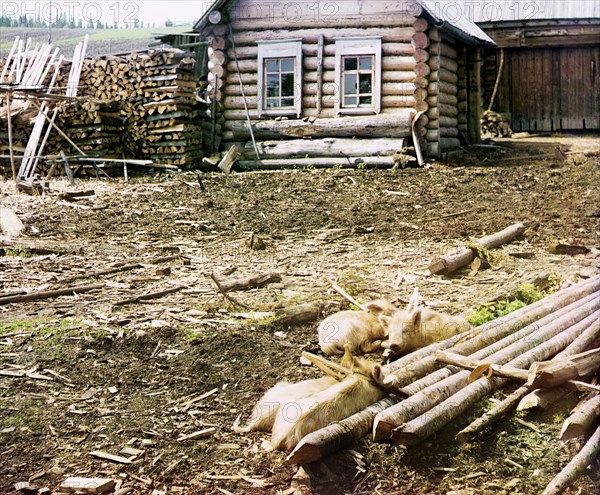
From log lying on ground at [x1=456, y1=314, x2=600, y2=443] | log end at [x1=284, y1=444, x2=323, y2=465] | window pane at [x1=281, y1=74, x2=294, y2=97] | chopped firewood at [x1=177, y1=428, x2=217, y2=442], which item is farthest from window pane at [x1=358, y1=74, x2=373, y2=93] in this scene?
log end at [x1=284, y1=444, x2=323, y2=465]

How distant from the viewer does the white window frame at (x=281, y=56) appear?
15.3 meters

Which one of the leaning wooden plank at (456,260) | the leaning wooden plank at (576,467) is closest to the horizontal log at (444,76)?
the leaning wooden plank at (456,260)

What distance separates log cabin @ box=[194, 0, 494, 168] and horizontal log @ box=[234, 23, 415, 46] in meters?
0.02

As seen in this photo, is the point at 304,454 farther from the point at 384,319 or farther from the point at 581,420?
the point at 384,319

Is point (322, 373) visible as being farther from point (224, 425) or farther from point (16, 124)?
point (16, 124)

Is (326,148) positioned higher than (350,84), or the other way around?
(350,84)

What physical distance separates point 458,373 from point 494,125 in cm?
1779

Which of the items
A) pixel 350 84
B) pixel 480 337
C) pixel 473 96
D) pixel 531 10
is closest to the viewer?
pixel 480 337

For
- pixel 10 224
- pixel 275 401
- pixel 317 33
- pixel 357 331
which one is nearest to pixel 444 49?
pixel 317 33

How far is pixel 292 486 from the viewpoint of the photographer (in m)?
3.27

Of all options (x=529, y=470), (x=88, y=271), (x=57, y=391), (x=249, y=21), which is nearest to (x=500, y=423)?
(x=529, y=470)

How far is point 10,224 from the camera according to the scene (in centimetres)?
930

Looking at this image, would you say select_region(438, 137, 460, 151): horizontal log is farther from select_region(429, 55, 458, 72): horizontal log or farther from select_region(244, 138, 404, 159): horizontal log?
select_region(429, 55, 458, 72): horizontal log

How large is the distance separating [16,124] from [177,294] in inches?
428
